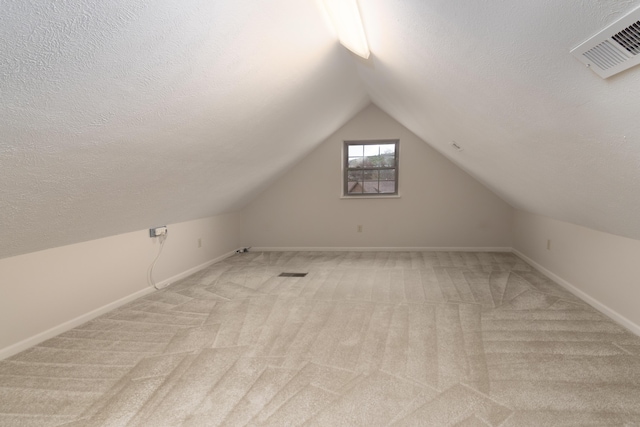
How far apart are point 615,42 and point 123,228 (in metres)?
3.54

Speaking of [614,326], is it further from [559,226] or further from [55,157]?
[55,157]

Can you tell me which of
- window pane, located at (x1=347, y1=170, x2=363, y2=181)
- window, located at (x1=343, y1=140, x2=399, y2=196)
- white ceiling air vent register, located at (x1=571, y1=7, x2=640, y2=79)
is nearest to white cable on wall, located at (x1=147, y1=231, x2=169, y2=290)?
window, located at (x1=343, y1=140, x2=399, y2=196)

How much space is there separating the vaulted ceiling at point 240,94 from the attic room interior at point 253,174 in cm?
1

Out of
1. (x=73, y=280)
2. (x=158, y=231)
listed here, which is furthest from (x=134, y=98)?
(x=158, y=231)

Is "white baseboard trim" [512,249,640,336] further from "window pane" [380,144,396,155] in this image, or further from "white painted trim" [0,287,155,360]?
"white painted trim" [0,287,155,360]

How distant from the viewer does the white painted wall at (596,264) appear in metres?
2.82

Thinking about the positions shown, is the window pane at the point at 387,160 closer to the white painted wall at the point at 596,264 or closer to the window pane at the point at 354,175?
the window pane at the point at 354,175

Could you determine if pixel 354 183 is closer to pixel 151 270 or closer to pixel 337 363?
pixel 151 270

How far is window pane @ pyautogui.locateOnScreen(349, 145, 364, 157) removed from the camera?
6.31 meters

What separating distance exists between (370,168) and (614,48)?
5192mm

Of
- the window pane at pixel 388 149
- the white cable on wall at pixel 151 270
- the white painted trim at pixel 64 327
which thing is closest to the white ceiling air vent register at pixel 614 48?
the white painted trim at pixel 64 327

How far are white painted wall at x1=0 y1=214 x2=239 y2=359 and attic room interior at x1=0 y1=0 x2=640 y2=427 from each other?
1cm

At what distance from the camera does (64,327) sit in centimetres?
288

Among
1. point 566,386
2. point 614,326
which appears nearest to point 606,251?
point 614,326
